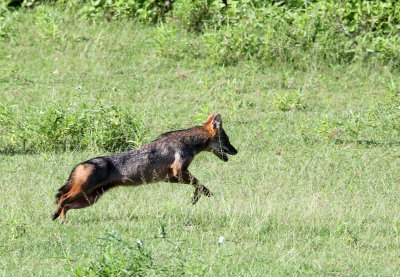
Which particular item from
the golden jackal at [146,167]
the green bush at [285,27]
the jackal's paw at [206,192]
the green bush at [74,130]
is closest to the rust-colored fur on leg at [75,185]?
the golden jackal at [146,167]

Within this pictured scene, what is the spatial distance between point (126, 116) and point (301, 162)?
2416mm

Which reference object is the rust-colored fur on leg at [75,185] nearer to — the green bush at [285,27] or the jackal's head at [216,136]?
the jackal's head at [216,136]

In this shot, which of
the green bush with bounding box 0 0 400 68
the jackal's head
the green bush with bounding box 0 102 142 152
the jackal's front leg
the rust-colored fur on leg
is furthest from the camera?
the green bush with bounding box 0 0 400 68

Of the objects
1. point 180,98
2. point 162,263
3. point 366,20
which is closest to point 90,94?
point 180,98

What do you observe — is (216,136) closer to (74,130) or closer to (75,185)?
(75,185)

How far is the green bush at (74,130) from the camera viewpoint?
10594mm

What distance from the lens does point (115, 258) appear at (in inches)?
222

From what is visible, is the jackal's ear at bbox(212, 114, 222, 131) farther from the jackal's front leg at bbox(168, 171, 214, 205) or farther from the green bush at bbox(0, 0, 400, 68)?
the green bush at bbox(0, 0, 400, 68)

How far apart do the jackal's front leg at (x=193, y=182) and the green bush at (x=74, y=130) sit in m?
1.86

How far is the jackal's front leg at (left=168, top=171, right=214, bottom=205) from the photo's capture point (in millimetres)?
8479

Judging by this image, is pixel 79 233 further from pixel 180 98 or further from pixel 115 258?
pixel 180 98

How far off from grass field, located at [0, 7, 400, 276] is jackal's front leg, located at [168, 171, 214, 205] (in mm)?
114

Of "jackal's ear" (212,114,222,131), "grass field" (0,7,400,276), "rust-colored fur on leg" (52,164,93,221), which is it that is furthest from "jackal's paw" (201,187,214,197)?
"rust-colored fur on leg" (52,164,93,221)

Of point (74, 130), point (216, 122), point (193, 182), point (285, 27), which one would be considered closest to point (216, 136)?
point (216, 122)
